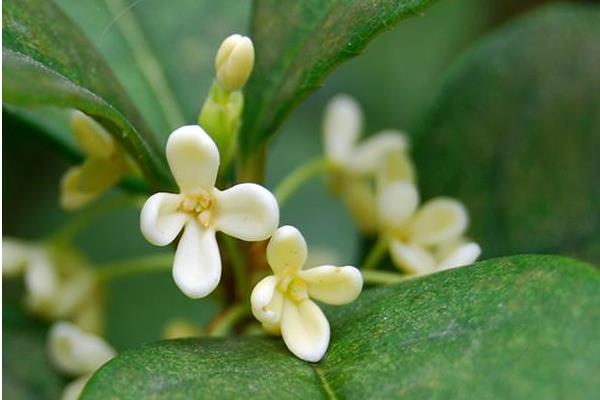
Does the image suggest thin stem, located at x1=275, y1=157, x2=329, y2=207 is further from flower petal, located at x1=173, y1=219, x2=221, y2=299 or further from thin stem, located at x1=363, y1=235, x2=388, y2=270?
flower petal, located at x1=173, y1=219, x2=221, y2=299

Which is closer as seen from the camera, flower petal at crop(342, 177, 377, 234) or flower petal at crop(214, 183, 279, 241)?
flower petal at crop(214, 183, 279, 241)

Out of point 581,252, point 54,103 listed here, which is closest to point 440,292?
point 54,103

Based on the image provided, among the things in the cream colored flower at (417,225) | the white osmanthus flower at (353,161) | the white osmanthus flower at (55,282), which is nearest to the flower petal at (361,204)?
the white osmanthus flower at (353,161)

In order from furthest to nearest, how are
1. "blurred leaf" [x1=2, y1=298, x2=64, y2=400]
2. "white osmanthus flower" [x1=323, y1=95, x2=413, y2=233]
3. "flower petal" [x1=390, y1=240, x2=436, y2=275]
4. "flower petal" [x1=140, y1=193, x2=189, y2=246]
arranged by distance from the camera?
"white osmanthus flower" [x1=323, y1=95, x2=413, y2=233] → "blurred leaf" [x1=2, y1=298, x2=64, y2=400] → "flower petal" [x1=390, y1=240, x2=436, y2=275] → "flower petal" [x1=140, y1=193, x2=189, y2=246]

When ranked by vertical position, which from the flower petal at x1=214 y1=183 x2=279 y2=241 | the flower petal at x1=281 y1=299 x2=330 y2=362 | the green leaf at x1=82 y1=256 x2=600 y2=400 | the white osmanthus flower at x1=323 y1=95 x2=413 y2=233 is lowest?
the green leaf at x1=82 y1=256 x2=600 y2=400

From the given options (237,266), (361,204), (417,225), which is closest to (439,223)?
(417,225)

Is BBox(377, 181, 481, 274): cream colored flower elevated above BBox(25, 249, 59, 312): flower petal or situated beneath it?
situated beneath

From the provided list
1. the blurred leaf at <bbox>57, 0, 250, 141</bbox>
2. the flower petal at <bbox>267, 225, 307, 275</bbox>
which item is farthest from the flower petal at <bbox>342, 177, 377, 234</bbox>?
the flower petal at <bbox>267, 225, 307, 275</bbox>
